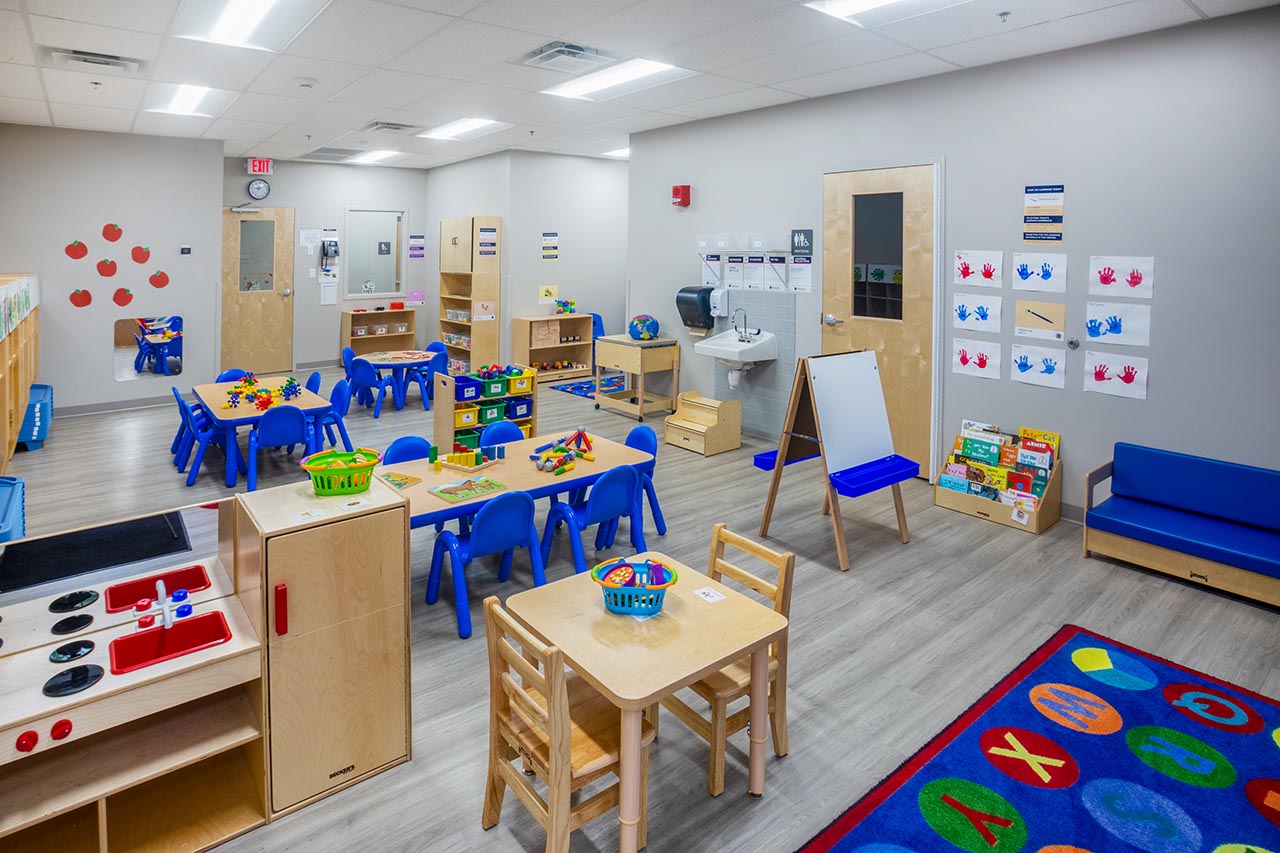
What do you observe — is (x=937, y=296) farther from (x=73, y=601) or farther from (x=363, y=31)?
(x=73, y=601)

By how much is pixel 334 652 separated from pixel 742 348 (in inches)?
199

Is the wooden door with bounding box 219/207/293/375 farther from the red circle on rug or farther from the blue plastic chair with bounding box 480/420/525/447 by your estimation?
the red circle on rug

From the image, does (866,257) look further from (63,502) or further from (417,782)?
(63,502)

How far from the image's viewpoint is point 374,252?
11656 millimetres

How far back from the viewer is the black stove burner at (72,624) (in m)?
2.26

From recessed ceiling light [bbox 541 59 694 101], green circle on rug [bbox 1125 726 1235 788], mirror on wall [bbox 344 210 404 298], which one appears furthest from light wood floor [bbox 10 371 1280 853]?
mirror on wall [bbox 344 210 404 298]

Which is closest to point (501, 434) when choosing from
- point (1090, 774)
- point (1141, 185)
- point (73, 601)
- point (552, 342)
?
point (73, 601)

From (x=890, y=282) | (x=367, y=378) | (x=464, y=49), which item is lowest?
(x=367, y=378)

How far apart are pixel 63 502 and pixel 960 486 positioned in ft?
20.9

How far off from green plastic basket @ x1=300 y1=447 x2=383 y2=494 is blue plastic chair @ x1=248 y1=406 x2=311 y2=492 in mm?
3360

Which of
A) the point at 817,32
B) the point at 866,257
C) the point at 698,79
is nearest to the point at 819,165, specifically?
the point at 866,257

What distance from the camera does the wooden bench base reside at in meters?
3.87

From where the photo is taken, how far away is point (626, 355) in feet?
26.2

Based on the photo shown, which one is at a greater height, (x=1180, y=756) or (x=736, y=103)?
(x=736, y=103)
